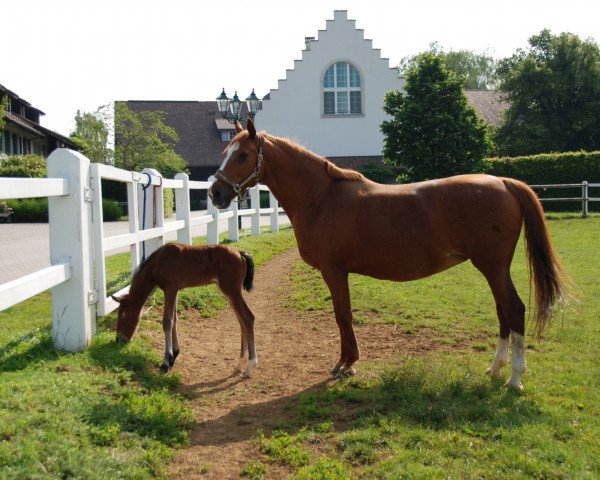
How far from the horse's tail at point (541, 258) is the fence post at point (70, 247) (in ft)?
12.5

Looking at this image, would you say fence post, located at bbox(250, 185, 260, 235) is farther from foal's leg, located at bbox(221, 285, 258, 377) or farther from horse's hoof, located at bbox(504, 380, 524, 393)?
horse's hoof, located at bbox(504, 380, 524, 393)

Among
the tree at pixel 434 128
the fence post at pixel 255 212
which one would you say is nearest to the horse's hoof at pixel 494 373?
the fence post at pixel 255 212

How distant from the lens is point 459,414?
4121 millimetres

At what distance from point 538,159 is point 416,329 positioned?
23763 millimetres

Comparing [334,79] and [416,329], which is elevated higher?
[334,79]

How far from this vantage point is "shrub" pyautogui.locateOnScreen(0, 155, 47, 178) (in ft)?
100

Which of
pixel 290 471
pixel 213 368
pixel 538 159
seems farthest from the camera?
pixel 538 159

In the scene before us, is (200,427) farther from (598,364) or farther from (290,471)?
(598,364)

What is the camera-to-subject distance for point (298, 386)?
5.25m

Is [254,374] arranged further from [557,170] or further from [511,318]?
[557,170]

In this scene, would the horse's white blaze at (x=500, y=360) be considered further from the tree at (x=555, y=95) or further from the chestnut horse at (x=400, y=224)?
the tree at (x=555, y=95)

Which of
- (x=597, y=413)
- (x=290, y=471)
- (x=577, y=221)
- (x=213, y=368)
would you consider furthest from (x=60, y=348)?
(x=577, y=221)

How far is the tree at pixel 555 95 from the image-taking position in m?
36.9

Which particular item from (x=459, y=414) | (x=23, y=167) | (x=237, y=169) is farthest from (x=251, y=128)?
(x=23, y=167)
